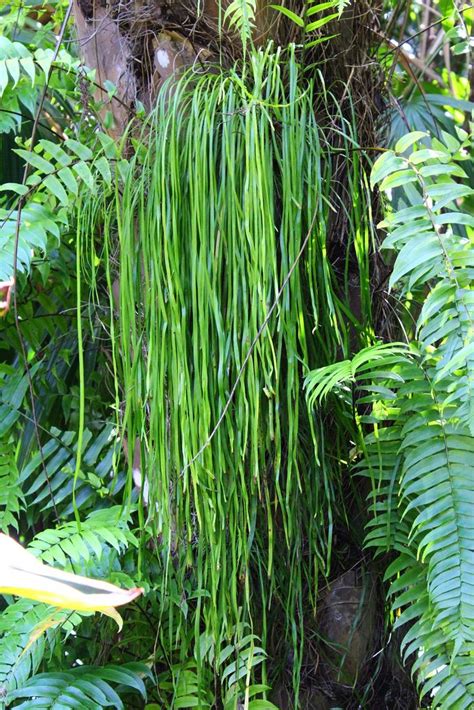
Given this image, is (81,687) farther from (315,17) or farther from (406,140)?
(315,17)

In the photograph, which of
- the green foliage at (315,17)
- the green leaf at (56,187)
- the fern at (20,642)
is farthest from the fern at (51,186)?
the fern at (20,642)

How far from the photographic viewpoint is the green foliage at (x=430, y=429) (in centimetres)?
97

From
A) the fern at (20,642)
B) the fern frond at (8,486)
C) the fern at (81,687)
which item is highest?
the fern frond at (8,486)

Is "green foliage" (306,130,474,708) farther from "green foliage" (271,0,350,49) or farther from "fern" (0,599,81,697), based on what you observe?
"fern" (0,599,81,697)

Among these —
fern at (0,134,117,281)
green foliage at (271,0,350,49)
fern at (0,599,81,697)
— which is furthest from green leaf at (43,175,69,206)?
fern at (0,599,81,697)

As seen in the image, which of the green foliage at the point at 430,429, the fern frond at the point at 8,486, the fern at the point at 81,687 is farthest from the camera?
the fern frond at the point at 8,486

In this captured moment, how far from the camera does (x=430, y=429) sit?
1041mm

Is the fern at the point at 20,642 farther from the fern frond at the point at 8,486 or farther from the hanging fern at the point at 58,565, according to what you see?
the fern frond at the point at 8,486

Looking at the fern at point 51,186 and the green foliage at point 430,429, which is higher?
the fern at point 51,186

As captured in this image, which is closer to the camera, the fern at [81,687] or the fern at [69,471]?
the fern at [81,687]

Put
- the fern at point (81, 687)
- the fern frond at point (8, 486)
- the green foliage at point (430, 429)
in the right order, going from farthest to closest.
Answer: the fern frond at point (8, 486) → the fern at point (81, 687) → the green foliage at point (430, 429)

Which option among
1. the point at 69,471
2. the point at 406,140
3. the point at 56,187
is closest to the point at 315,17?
the point at 406,140

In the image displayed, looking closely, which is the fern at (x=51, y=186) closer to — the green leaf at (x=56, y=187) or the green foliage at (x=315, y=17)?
the green leaf at (x=56, y=187)

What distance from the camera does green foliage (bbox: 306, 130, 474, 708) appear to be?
97 cm
